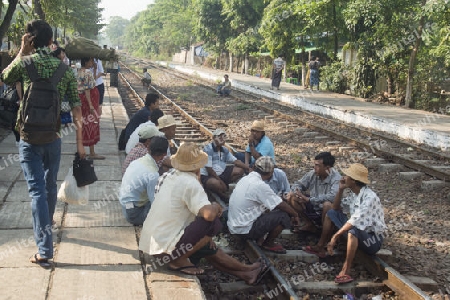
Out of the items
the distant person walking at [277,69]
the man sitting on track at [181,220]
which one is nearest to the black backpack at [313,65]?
the distant person walking at [277,69]

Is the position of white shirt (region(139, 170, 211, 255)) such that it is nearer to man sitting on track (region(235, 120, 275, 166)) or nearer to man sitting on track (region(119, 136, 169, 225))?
man sitting on track (region(119, 136, 169, 225))

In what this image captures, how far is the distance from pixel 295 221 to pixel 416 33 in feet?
44.6

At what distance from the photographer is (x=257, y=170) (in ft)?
18.1

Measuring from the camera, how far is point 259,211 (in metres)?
5.36

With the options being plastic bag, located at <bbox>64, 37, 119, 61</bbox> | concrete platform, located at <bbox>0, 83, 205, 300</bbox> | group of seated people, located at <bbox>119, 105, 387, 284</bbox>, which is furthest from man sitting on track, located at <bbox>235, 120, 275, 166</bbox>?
plastic bag, located at <bbox>64, 37, 119, 61</bbox>

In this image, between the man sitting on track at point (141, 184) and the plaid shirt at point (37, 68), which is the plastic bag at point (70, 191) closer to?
the man sitting on track at point (141, 184)

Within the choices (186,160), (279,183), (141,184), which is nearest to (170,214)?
(186,160)

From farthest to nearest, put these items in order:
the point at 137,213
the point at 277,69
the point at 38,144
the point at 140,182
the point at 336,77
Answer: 1. the point at 277,69
2. the point at 336,77
3. the point at 137,213
4. the point at 140,182
5. the point at 38,144

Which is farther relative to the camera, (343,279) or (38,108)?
(343,279)

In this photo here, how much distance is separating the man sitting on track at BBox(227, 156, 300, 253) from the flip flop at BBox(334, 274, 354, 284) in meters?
0.75

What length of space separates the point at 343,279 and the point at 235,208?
1367mm

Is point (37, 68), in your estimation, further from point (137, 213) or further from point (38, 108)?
point (137, 213)

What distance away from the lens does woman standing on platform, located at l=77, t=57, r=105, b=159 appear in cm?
793

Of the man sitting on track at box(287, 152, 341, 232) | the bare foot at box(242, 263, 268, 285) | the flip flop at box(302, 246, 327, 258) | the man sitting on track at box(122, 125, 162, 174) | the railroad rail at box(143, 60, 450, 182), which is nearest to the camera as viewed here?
the bare foot at box(242, 263, 268, 285)
